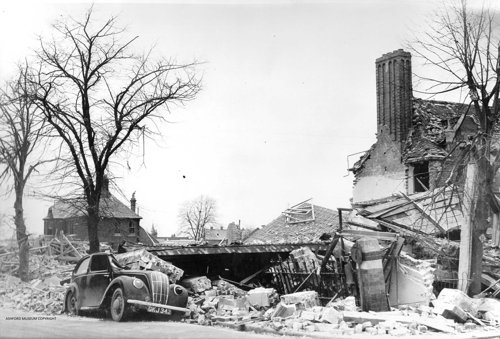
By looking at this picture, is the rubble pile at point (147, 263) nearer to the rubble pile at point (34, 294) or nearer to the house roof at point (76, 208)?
the rubble pile at point (34, 294)

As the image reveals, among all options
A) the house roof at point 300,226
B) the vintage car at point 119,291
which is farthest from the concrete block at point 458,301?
the house roof at point 300,226

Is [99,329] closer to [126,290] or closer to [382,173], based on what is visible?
[126,290]

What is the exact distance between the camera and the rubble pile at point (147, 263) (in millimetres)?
16938

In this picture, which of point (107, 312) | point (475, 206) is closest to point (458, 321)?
point (475, 206)

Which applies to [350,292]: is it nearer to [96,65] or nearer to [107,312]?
[107,312]

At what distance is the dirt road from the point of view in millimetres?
11617

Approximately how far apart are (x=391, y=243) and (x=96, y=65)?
12.2 meters

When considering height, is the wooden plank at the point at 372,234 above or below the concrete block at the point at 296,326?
above

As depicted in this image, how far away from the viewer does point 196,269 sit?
20.6 metres

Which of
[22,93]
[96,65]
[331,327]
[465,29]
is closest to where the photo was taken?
[331,327]

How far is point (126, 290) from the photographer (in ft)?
47.3

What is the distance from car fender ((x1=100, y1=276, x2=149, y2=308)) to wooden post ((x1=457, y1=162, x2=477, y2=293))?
901 centimetres

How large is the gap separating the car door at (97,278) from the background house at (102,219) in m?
5.67

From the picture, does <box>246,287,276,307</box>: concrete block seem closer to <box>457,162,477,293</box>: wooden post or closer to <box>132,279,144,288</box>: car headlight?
<box>132,279,144,288</box>: car headlight
